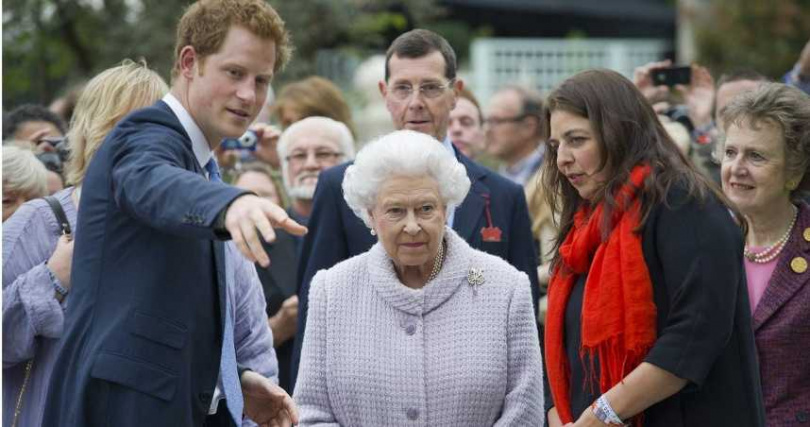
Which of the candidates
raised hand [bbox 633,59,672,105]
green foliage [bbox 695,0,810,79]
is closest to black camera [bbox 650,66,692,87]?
raised hand [bbox 633,59,672,105]

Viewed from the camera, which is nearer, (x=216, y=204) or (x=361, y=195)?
(x=216, y=204)

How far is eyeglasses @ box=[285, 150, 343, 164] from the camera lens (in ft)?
22.9

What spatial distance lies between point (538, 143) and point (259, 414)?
489 centimetres

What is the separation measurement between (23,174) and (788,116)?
3215 millimetres

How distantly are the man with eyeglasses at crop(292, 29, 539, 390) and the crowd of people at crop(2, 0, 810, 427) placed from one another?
1 cm

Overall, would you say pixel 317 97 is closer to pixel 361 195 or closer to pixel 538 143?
pixel 538 143

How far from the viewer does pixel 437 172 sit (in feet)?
14.6

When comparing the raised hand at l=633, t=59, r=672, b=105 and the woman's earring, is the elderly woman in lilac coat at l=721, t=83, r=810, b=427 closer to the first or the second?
the woman's earring

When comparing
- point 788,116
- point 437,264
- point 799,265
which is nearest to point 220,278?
point 437,264

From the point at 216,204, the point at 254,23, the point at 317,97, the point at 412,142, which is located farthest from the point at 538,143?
the point at 216,204

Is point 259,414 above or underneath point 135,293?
underneath

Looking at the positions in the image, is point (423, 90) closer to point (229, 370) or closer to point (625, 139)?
point (625, 139)

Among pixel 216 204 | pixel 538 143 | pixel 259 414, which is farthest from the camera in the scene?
pixel 538 143

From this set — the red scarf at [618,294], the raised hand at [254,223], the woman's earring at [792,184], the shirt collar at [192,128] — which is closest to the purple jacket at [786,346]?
the woman's earring at [792,184]
